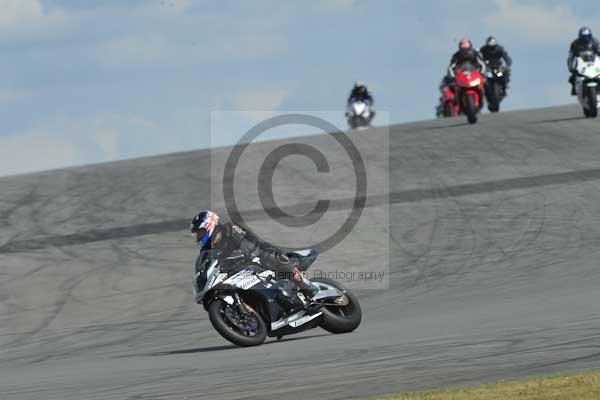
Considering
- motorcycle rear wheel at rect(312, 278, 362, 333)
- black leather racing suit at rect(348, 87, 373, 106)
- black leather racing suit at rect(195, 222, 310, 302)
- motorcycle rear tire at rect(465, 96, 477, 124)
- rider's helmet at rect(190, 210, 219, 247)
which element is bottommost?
motorcycle rear wheel at rect(312, 278, 362, 333)

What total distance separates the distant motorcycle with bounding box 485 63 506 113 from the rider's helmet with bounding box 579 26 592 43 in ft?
21.8

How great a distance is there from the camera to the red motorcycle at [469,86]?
91.1ft

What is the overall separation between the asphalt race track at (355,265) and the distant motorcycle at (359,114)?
450 inches

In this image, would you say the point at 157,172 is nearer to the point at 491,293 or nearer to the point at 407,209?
the point at 407,209

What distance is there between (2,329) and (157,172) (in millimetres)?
12122

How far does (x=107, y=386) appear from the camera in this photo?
357 inches

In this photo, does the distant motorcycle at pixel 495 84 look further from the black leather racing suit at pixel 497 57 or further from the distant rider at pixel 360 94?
the distant rider at pixel 360 94

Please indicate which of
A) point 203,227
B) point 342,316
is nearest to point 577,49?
point 342,316

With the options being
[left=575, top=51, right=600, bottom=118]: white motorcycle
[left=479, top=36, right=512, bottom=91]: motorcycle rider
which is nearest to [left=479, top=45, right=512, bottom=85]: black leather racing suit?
[left=479, top=36, right=512, bottom=91]: motorcycle rider

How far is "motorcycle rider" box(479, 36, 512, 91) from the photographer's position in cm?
3347

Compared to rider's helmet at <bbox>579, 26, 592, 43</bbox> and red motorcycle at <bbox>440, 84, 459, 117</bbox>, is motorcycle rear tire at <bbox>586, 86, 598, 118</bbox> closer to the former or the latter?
rider's helmet at <bbox>579, 26, 592, 43</bbox>

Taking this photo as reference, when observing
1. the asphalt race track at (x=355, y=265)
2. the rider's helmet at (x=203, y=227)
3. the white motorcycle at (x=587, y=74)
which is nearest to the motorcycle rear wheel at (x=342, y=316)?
the asphalt race track at (x=355, y=265)

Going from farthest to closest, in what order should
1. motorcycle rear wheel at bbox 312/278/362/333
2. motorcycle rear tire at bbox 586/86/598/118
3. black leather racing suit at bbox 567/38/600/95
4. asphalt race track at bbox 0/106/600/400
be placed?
motorcycle rear tire at bbox 586/86/598/118, black leather racing suit at bbox 567/38/600/95, motorcycle rear wheel at bbox 312/278/362/333, asphalt race track at bbox 0/106/600/400

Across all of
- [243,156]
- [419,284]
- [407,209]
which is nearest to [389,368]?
[419,284]
